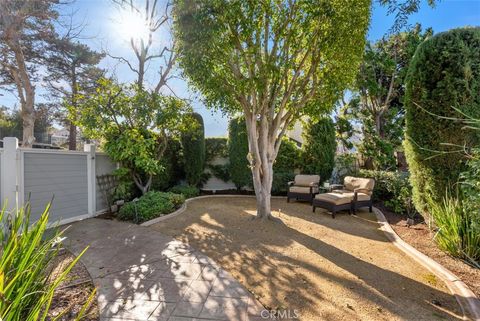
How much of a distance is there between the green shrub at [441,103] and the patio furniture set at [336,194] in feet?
7.00

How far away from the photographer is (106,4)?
10836 millimetres

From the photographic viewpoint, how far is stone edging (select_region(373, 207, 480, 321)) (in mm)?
2723

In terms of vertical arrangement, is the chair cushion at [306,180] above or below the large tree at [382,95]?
below

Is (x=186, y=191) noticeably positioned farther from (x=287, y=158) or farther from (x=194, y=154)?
(x=287, y=158)

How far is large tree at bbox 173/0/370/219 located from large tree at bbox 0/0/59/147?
918 centimetres

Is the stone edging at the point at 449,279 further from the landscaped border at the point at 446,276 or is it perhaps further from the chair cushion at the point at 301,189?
the chair cushion at the point at 301,189

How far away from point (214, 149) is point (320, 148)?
480cm

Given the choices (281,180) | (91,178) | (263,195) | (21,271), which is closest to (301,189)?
(281,180)

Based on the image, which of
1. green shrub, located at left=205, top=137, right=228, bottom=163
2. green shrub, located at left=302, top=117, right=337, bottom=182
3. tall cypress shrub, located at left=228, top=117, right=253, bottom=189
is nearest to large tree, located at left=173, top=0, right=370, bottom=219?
tall cypress shrub, located at left=228, top=117, right=253, bottom=189

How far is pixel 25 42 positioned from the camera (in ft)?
37.3

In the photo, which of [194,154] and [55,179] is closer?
[55,179]

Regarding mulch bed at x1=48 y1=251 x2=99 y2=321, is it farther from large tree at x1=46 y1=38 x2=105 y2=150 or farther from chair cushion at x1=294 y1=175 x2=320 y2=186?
large tree at x1=46 y1=38 x2=105 y2=150

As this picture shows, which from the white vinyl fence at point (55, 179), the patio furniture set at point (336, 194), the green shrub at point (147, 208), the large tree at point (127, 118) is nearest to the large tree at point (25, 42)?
the large tree at point (127, 118)

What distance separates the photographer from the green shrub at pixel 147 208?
6.21m
